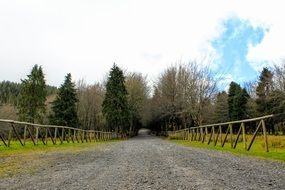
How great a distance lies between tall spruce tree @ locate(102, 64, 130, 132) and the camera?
55125 mm

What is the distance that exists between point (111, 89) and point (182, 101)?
1404 centimetres

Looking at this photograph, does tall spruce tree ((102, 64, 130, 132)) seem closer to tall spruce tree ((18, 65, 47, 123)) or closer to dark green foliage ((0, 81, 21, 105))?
tall spruce tree ((18, 65, 47, 123))

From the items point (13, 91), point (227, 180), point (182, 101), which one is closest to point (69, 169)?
point (227, 180)

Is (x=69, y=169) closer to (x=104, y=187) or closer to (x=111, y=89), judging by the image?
(x=104, y=187)

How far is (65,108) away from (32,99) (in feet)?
19.7

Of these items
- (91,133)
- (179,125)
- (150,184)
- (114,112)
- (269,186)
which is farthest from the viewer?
(179,125)

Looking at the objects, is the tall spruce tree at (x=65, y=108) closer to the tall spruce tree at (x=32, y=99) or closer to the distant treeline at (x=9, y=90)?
the tall spruce tree at (x=32, y=99)

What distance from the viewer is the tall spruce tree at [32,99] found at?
57.9 meters

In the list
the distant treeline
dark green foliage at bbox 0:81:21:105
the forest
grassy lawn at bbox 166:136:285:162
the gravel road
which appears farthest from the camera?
dark green foliage at bbox 0:81:21:105

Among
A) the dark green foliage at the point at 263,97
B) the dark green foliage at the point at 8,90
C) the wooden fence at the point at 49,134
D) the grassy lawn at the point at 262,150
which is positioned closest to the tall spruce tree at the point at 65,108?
the wooden fence at the point at 49,134

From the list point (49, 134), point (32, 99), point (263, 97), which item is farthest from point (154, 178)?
point (263, 97)

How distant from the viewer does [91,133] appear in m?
36.6

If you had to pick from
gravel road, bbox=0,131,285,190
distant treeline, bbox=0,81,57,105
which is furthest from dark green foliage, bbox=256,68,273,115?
distant treeline, bbox=0,81,57,105

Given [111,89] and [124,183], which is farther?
[111,89]
